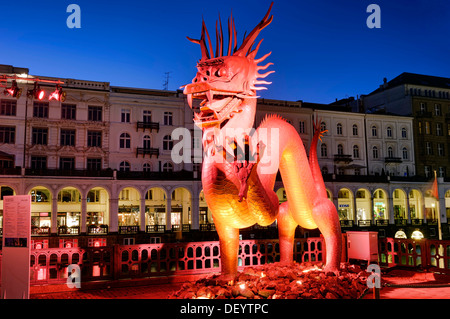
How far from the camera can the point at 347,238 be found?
37.4 ft

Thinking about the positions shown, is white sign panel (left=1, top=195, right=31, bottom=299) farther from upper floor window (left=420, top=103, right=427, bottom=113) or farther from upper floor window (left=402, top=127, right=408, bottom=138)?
upper floor window (left=420, top=103, right=427, bottom=113)

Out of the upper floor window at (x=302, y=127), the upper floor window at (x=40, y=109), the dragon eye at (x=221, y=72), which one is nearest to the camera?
the dragon eye at (x=221, y=72)

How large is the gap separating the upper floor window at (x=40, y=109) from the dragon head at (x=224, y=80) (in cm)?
2840

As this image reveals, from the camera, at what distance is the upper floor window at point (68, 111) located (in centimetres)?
3167

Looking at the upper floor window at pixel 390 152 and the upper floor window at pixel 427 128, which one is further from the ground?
the upper floor window at pixel 427 128

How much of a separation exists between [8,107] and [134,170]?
11.0 m

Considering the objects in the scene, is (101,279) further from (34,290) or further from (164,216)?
(164,216)

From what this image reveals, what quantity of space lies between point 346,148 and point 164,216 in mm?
20710

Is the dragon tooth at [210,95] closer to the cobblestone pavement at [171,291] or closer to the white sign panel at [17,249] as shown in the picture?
the white sign panel at [17,249]

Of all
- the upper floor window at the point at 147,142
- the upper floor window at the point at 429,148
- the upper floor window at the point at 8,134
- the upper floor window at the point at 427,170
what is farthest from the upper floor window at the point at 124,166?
the upper floor window at the point at 429,148

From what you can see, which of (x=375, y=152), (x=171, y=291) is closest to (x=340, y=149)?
(x=375, y=152)

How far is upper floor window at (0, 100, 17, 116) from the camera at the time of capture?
30.0 m
